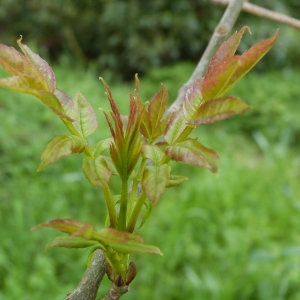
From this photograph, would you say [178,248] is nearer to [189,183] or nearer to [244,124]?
[189,183]

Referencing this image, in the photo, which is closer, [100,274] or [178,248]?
[100,274]

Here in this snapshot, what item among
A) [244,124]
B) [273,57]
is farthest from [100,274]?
[273,57]

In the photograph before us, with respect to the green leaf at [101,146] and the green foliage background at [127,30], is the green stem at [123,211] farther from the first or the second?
the green foliage background at [127,30]

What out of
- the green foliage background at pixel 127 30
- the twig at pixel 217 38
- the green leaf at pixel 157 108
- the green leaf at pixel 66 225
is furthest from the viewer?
the green foliage background at pixel 127 30

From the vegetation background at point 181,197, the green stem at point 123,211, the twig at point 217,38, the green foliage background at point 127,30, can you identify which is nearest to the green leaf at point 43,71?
the green stem at point 123,211

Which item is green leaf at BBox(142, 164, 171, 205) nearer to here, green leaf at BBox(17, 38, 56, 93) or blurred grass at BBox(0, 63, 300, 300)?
green leaf at BBox(17, 38, 56, 93)

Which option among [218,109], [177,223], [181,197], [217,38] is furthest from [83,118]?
[181,197]

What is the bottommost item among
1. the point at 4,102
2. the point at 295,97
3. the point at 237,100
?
the point at 4,102
